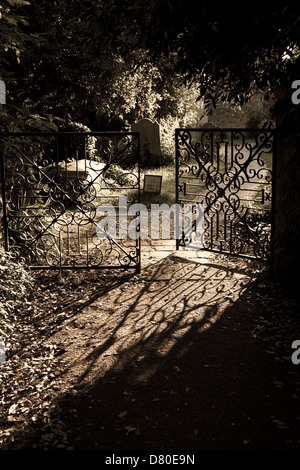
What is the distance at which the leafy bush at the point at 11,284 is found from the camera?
5559 millimetres

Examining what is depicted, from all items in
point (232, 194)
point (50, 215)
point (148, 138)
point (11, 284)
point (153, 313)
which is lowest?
point (153, 313)

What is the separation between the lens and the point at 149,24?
4.90 m

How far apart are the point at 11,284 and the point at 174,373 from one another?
7.91 ft

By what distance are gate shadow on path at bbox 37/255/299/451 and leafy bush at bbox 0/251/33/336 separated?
0.75m

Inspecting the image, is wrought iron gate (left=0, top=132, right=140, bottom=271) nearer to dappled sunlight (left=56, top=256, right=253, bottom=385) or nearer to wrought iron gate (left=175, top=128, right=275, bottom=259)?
dappled sunlight (left=56, top=256, right=253, bottom=385)

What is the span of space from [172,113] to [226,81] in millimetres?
13518

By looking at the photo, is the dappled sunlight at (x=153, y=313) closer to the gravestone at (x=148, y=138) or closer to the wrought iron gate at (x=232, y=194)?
the wrought iron gate at (x=232, y=194)

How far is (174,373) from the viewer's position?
435 cm

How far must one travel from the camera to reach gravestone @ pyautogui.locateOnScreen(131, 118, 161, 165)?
17000 mm

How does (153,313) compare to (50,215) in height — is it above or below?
below

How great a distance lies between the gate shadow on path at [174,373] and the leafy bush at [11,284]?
2.47 ft

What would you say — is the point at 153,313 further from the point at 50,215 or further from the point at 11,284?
the point at 50,215

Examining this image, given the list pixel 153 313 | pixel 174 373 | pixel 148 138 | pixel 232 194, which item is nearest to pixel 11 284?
pixel 153 313

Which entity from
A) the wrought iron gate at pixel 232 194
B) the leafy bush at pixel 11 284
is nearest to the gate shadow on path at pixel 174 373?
the leafy bush at pixel 11 284
